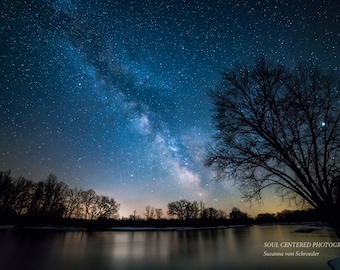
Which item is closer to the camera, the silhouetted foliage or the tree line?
the tree line

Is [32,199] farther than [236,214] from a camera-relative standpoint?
No

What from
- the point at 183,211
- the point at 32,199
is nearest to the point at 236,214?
the point at 183,211

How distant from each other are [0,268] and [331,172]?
18257mm

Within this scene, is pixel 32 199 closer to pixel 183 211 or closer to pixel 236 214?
pixel 183 211

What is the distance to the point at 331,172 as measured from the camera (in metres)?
6.87

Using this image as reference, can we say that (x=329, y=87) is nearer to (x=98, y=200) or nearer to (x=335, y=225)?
(x=335, y=225)

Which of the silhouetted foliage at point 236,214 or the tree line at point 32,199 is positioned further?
the silhouetted foliage at point 236,214

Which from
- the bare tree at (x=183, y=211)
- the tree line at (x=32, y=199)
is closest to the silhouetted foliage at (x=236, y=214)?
the bare tree at (x=183, y=211)

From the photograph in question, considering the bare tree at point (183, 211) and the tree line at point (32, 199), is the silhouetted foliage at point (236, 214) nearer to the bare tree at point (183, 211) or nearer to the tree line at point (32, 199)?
the bare tree at point (183, 211)

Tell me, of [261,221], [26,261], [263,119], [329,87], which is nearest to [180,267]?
[26,261]

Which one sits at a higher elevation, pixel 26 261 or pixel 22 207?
pixel 22 207

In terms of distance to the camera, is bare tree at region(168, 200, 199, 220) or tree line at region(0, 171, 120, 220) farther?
bare tree at region(168, 200, 199, 220)

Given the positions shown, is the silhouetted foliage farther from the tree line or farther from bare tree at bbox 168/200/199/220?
the tree line

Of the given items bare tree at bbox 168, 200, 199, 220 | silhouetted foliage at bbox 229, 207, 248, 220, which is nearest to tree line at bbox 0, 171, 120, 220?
bare tree at bbox 168, 200, 199, 220
